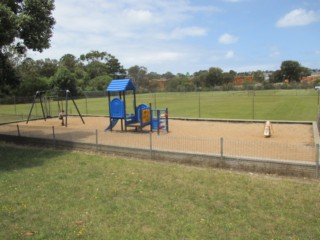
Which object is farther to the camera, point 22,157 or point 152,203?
point 22,157

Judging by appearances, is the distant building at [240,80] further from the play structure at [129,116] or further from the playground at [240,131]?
the play structure at [129,116]

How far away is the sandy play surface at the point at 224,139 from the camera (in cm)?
988

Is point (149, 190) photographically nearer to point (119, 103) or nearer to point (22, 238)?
point (22, 238)

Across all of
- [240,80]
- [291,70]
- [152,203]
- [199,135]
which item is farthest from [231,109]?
[240,80]

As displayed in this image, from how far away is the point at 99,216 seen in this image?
5797 mm

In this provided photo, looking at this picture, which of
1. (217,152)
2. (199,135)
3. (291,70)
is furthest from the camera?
(291,70)

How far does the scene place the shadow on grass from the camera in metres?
9.74

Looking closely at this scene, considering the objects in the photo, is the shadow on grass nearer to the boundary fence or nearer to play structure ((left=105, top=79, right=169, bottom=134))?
the boundary fence

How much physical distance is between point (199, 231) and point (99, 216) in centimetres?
184

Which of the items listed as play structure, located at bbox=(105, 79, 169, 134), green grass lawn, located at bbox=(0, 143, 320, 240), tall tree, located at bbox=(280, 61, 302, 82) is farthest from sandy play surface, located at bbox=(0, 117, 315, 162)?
tall tree, located at bbox=(280, 61, 302, 82)

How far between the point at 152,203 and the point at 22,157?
21.0 ft

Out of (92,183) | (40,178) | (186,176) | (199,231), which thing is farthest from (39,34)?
(199,231)

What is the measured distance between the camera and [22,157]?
10.9 meters

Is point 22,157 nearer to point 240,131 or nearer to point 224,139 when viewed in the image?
point 224,139
